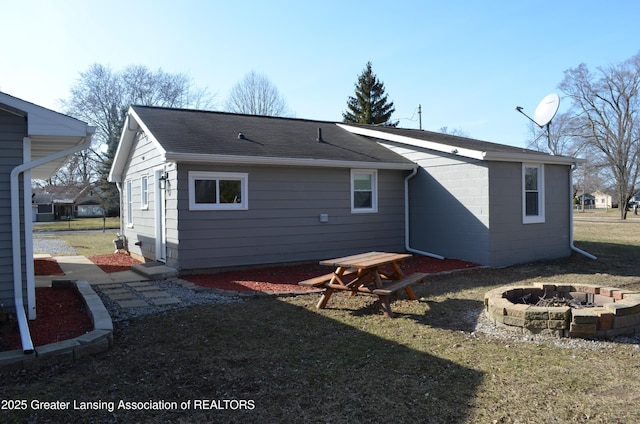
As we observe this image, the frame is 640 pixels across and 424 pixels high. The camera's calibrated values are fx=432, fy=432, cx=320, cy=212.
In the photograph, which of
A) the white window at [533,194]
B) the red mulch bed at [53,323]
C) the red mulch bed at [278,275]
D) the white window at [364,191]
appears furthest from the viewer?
the white window at [364,191]

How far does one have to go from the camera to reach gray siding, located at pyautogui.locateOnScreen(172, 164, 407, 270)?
356 inches

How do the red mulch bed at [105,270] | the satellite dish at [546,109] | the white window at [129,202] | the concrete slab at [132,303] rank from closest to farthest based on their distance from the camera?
the red mulch bed at [105,270], the concrete slab at [132,303], the satellite dish at [546,109], the white window at [129,202]

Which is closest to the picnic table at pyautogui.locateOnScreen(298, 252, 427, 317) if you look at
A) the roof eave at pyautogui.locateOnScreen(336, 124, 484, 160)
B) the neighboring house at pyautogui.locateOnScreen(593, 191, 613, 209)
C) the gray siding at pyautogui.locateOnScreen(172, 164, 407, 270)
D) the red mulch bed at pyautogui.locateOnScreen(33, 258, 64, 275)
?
the gray siding at pyautogui.locateOnScreen(172, 164, 407, 270)

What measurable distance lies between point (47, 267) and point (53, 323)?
20.4 ft

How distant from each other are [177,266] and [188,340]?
14.1 feet

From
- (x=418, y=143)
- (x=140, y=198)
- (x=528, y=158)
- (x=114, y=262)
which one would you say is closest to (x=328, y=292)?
(x=418, y=143)

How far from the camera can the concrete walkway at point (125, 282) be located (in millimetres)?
6844

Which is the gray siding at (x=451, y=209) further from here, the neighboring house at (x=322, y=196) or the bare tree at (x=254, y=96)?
the bare tree at (x=254, y=96)

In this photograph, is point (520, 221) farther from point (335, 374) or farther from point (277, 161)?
point (335, 374)

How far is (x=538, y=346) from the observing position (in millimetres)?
4641

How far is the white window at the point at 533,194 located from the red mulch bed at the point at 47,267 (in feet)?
36.1

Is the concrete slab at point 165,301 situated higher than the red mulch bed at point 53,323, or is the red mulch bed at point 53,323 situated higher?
the red mulch bed at point 53,323

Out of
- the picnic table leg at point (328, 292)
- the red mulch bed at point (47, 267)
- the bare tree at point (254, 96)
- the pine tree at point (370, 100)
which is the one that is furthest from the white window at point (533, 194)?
the bare tree at point (254, 96)

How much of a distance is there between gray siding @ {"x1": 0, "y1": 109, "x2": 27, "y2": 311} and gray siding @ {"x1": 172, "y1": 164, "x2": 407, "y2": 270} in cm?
349
